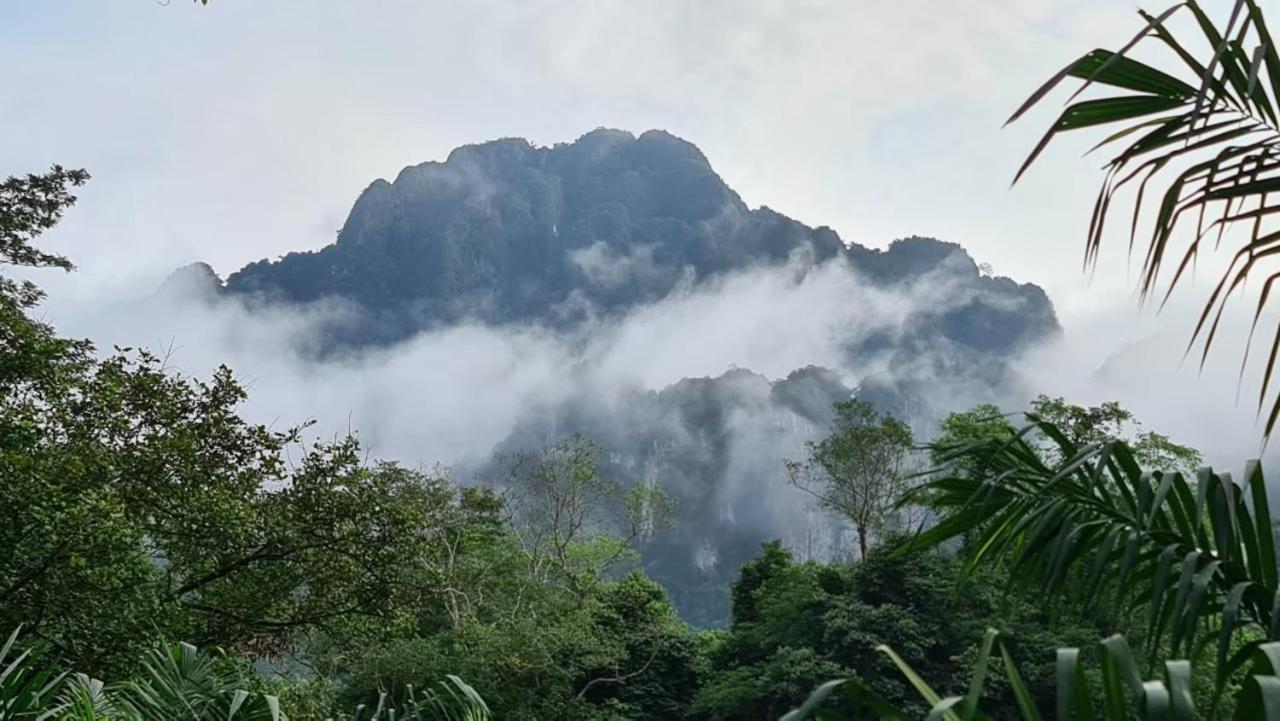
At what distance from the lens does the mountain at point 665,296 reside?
7331 cm

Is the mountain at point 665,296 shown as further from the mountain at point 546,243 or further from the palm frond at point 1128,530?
the palm frond at point 1128,530

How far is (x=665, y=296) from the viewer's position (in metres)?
101

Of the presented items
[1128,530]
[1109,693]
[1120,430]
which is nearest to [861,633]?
[1120,430]

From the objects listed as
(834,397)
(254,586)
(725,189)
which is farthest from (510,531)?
(725,189)

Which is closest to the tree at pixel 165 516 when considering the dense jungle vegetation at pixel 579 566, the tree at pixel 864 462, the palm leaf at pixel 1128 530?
the dense jungle vegetation at pixel 579 566

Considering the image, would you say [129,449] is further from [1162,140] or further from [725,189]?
[725,189]

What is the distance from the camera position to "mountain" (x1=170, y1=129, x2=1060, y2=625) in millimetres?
73312

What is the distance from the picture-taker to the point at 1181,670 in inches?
28.9

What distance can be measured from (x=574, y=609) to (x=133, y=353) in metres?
10.7

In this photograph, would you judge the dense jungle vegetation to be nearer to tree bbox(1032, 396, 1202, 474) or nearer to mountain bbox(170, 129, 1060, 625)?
tree bbox(1032, 396, 1202, 474)

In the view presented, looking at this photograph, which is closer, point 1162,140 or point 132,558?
point 1162,140

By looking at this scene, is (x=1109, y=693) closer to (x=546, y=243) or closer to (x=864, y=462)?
(x=864, y=462)

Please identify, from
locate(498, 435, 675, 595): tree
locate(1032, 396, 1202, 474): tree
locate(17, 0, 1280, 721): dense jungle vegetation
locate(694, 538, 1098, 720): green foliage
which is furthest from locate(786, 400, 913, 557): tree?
locate(498, 435, 675, 595): tree

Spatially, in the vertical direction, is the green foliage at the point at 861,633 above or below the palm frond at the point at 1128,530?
above
